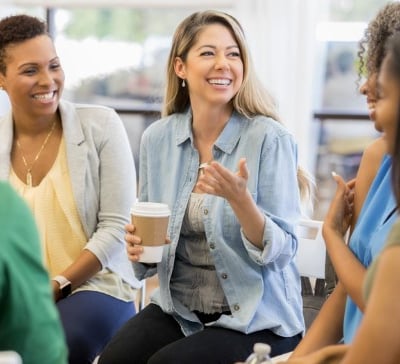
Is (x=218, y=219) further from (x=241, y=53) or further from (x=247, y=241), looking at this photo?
(x=241, y=53)

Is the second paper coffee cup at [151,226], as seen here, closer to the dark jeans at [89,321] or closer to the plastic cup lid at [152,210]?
the plastic cup lid at [152,210]

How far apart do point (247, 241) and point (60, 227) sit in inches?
25.9

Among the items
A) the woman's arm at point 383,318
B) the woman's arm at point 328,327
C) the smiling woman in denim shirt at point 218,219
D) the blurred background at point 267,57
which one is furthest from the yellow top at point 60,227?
the blurred background at point 267,57

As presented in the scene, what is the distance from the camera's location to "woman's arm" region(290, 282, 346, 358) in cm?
167

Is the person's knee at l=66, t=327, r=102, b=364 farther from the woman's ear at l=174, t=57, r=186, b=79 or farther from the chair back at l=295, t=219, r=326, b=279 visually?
the woman's ear at l=174, t=57, r=186, b=79

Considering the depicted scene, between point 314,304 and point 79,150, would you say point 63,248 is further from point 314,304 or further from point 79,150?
point 314,304

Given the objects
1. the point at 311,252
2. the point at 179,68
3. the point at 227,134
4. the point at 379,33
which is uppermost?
the point at 379,33

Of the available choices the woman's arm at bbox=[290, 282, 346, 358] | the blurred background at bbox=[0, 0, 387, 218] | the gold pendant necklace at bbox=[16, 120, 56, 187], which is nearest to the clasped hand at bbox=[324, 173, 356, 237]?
the woman's arm at bbox=[290, 282, 346, 358]

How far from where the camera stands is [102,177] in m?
2.29

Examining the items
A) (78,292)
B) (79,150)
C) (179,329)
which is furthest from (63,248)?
(179,329)

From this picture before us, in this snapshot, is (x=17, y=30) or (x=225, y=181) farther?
(x=17, y=30)

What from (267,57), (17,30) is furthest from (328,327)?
(267,57)

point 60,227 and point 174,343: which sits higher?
point 60,227

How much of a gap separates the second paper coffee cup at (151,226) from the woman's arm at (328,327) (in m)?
0.44
